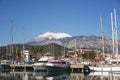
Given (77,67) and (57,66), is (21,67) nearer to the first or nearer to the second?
(57,66)

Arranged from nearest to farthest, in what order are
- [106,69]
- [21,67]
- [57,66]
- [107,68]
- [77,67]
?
[107,68] → [106,69] → [57,66] → [77,67] → [21,67]

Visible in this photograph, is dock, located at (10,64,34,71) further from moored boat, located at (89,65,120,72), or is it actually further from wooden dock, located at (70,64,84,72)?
moored boat, located at (89,65,120,72)

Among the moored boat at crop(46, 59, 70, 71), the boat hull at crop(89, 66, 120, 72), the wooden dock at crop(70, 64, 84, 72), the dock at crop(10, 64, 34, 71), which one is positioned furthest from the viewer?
the dock at crop(10, 64, 34, 71)

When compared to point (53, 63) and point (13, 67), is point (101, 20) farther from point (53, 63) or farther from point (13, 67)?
point (13, 67)

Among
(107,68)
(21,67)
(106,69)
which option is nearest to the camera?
(107,68)

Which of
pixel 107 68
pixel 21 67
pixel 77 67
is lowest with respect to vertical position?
pixel 21 67

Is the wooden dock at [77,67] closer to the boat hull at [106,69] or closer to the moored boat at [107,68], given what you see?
the boat hull at [106,69]

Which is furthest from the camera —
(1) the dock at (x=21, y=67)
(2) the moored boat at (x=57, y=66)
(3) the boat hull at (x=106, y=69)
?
(1) the dock at (x=21, y=67)

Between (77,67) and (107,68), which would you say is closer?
(107,68)

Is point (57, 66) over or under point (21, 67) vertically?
over

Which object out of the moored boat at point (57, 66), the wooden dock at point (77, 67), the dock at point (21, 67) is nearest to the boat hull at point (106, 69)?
the wooden dock at point (77, 67)

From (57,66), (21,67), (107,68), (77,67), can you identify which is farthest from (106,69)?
(21,67)

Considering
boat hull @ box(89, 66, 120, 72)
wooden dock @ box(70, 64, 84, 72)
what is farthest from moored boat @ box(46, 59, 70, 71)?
boat hull @ box(89, 66, 120, 72)

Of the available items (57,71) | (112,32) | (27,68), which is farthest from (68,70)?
(112,32)
